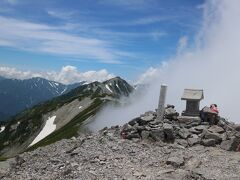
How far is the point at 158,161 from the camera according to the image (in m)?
31.4

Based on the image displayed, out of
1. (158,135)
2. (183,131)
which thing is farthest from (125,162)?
(183,131)

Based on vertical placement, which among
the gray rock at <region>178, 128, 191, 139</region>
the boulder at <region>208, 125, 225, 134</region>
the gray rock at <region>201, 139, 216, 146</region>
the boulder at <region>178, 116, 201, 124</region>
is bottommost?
the gray rock at <region>201, 139, 216, 146</region>

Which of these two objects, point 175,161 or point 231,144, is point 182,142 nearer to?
point 231,144

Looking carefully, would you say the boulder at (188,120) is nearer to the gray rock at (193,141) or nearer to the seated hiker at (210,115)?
the seated hiker at (210,115)

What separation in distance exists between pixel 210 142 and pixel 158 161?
703 centimetres

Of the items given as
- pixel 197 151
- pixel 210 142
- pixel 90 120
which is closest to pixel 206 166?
pixel 197 151

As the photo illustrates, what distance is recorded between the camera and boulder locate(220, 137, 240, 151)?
116 feet

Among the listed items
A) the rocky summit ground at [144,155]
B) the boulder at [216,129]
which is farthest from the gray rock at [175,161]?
the boulder at [216,129]

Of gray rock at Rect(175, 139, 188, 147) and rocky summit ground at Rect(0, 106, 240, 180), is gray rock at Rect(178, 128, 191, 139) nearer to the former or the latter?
rocky summit ground at Rect(0, 106, 240, 180)

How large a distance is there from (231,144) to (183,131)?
4816mm

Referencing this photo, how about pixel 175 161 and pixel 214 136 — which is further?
pixel 214 136

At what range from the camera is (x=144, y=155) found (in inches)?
1304

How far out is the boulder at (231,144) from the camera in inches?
1390

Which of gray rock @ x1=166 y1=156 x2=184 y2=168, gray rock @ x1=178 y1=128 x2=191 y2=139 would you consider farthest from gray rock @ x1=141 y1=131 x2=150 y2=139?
gray rock @ x1=166 y1=156 x2=184 y2=168
